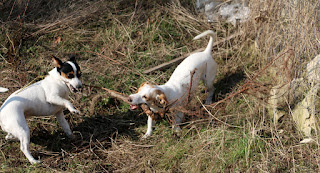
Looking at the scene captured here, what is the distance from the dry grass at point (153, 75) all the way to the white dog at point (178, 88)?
20 centimetres

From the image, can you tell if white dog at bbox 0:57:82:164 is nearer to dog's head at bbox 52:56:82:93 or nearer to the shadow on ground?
dog's head at bbox 52:56:82:93

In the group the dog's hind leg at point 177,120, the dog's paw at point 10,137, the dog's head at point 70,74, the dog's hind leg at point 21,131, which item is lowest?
the dog's hind leg at point 177,120

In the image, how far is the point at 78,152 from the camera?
14.5 ft

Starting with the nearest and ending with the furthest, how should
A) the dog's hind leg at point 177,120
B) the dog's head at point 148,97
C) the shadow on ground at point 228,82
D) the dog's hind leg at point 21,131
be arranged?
1. the dog's hind leg at point 21,131
2. the dog's head at point 148,97
3. the dog's hind leg at point 177,120
4. the shadow on ground at point 228,82

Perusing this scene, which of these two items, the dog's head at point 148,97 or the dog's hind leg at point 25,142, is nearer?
the dog's hind leg at point 25,142

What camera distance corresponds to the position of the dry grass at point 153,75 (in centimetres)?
396

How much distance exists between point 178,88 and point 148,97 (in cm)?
66

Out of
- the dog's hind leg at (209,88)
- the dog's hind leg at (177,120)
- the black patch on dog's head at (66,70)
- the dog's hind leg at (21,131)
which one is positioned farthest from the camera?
the dog's hind leg at (209,88)

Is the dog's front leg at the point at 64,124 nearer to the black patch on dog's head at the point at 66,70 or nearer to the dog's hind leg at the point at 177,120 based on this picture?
the black patch on dog's head at the point at 66,70

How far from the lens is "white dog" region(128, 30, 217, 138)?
4148 millimetres

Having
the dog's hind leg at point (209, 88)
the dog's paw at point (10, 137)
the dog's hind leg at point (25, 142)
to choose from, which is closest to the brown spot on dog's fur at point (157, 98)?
the dog's hind leg at point (209, 88)

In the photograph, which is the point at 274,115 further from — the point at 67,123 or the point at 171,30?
the point at 171,30

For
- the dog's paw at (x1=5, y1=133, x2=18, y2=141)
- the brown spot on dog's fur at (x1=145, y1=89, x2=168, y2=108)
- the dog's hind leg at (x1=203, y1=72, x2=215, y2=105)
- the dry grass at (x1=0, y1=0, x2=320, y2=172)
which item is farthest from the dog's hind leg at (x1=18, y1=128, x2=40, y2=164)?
the dog's hind leg at (x1=203, y1=72, x2=215, y2=105)

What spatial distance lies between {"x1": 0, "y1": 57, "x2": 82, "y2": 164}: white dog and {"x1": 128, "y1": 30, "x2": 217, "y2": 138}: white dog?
3.07ft
